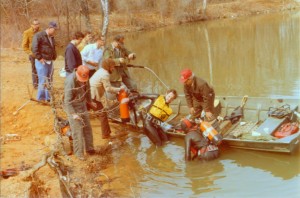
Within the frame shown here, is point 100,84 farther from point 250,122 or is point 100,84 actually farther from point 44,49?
point 250,122

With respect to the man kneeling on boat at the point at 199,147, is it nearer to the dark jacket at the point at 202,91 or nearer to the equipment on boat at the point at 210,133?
the equipment on boat at the point at 210,133

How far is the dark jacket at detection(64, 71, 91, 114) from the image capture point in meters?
7.78

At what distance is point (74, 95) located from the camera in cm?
789

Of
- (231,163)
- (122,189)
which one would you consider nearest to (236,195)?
(231,163)

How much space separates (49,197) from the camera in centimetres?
646

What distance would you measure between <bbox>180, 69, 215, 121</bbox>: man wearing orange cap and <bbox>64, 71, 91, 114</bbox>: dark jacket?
6.73 feet

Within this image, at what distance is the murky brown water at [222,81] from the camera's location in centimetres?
763

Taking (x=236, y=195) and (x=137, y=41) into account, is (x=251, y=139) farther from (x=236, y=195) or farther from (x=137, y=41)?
(x=137, y=41)

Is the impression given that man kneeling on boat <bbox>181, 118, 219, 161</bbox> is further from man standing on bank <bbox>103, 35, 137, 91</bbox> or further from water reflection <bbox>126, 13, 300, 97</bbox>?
water reflection <bbox>126, 13, 300, 97</bbox>

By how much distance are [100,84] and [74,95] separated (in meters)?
1.31

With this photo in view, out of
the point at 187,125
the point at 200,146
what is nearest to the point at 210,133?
the point at 200,146

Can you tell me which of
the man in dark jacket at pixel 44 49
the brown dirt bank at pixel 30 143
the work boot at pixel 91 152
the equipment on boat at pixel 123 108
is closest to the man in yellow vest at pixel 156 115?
the equipment on boat at pixel 123 108

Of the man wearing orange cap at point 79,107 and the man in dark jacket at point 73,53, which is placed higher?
the man in dark jacket at point 73,53

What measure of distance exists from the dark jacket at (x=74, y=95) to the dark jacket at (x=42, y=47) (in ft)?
8.22
